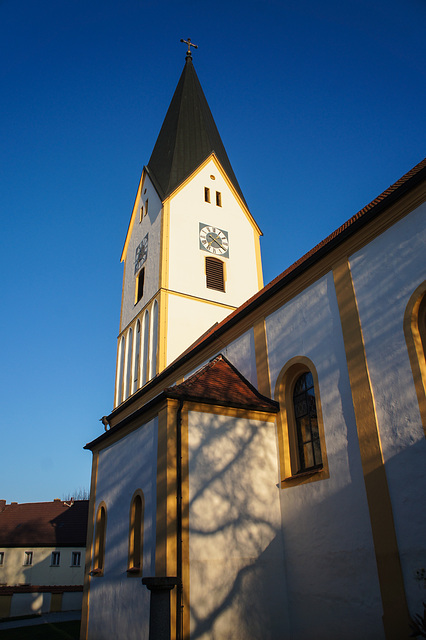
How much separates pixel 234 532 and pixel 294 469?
169cm

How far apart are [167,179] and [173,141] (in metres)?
3.03

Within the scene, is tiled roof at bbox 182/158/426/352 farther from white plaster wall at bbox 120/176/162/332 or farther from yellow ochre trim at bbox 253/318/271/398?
white plaster wall at bbox 120/176/162/332

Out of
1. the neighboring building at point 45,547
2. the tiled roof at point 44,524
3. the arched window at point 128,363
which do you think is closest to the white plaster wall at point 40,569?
the neighboring building at point 45,547

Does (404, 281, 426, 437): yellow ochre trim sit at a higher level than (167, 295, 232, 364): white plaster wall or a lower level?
lower

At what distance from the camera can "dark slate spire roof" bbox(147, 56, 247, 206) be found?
2497 cm

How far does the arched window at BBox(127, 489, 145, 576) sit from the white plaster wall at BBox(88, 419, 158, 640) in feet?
0.60

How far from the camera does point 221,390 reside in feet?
36.8

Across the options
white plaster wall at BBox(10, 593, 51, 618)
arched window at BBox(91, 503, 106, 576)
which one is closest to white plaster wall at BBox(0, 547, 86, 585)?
white plaster wall at BBox(10, 593, 51, 618)

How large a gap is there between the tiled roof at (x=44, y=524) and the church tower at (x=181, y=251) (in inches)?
618

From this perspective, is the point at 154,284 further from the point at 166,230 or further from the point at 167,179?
the point at 167,179

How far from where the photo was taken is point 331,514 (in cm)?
885

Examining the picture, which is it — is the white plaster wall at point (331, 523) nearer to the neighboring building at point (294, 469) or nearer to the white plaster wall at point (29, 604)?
the neighboring building at point (294, 469)

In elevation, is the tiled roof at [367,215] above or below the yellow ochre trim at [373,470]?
above

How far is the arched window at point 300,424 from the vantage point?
9.71 metres
